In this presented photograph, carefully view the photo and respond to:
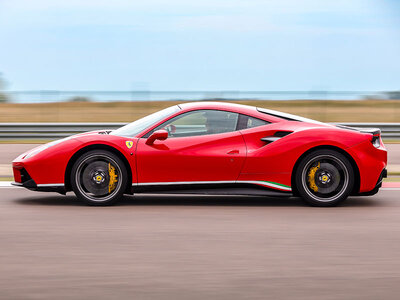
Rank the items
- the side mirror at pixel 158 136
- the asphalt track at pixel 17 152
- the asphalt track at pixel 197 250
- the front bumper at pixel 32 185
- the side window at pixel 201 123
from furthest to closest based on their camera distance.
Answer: the asphalt track at pixel 17 152
the side window at pixel 201 123
the front bumper at pixel 32 185
the side mirror at pixel 158 136
the asphalt track at pixel 197 250

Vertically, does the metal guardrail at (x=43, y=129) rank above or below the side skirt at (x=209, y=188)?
above

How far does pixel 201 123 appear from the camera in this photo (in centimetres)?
741

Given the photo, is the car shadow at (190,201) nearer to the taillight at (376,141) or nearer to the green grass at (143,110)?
the taillight at (376,141)

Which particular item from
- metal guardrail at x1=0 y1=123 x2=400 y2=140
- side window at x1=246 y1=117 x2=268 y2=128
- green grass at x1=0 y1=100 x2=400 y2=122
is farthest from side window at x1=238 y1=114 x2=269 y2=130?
green grass at x1=0 y1=100 x2=400 y2=122

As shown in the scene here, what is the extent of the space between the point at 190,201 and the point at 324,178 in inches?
62.9

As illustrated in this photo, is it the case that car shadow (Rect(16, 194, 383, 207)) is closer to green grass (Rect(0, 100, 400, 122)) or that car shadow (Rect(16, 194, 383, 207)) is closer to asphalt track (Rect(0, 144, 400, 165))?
asphalt track (Rect(0, 144, 400, 165))

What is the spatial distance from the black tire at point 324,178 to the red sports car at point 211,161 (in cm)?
1

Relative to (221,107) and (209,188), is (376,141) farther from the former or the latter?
(209,188)

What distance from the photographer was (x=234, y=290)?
4109 millimetres

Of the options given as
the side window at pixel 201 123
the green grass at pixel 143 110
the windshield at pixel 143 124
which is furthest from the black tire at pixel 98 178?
Answer: the green grass at pixel 143 110

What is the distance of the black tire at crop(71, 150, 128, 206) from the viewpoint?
7238 mm

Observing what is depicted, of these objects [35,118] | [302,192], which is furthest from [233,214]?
[35,118]

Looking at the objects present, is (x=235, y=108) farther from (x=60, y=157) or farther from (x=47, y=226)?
(x=47, y=226)

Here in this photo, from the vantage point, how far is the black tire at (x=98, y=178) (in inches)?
285
